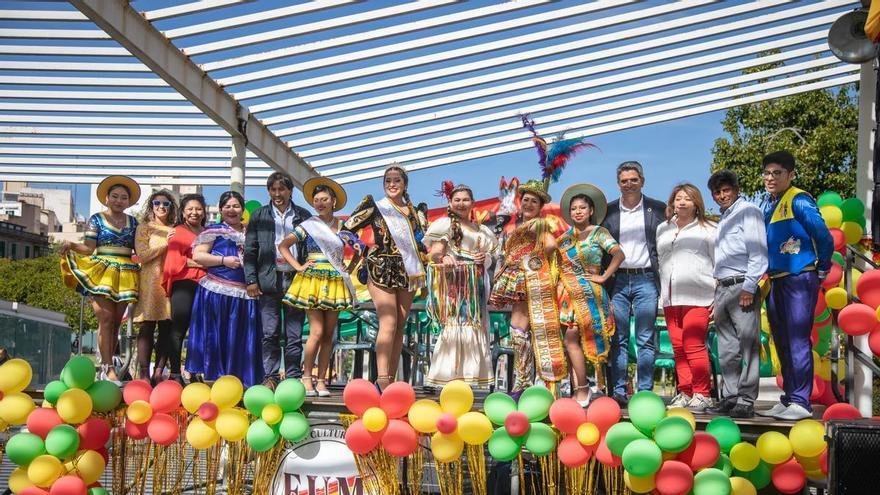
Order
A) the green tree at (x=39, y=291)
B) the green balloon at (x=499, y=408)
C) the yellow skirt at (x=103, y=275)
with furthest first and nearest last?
the green tree at (x=39, y=291) → the yellow skirt at (x=103, y=275) → the green balloon at (x=499, y=408)

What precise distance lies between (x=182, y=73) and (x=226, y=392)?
11.8ft

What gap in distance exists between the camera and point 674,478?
182 inches

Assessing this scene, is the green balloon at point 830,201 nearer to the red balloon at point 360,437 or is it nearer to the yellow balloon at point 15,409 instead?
the red balloon at point 360,437

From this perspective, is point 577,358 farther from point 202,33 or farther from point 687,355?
point 202,33

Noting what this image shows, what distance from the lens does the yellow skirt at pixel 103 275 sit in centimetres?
652

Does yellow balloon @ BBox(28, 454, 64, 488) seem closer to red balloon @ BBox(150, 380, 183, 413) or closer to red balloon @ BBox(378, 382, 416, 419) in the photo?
red balloon @ BBox(150, 380, 183, 413)

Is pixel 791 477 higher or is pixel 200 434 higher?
pixel 200 434

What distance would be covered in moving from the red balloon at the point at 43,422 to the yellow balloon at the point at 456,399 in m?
2.46

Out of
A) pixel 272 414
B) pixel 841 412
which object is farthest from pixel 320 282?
pixel 841 412

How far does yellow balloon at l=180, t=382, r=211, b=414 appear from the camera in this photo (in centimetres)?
551

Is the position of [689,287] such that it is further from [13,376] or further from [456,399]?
[13,376]

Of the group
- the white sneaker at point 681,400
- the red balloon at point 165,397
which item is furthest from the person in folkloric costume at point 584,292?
the red balloon at point 165,397

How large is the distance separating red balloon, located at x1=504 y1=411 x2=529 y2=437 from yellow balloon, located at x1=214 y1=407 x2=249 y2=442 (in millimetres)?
1646

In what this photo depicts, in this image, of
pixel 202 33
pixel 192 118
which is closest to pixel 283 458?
pixel 202 33
